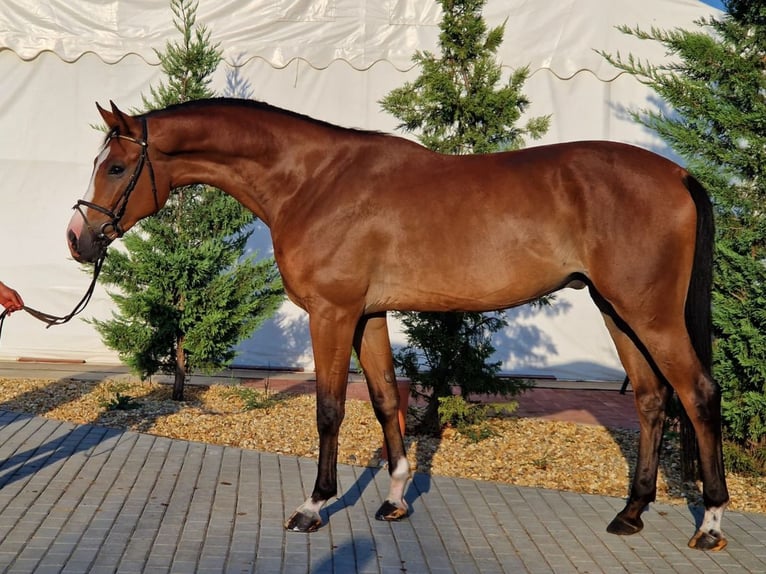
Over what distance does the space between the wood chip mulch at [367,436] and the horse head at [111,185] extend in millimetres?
2328

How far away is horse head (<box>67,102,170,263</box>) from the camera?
14.5 feet

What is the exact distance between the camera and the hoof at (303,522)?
14.6 feet

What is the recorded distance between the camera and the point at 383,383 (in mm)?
4852

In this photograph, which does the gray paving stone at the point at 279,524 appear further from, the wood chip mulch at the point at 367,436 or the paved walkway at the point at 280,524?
the wood chip mulch at the point at 367,436

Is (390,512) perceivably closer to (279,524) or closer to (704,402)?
(279,524)

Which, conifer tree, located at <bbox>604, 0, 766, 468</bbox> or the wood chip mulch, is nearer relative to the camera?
conifer tree, located at <bbox>604, 0, 766, 468</bbox>

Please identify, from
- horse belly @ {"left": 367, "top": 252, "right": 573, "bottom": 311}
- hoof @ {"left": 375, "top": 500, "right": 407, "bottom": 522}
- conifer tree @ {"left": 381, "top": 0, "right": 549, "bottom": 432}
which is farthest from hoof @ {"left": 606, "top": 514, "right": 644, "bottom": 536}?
conifer tree @ {"left": 381, "top": 0, "right": 549, "bottom": 432}

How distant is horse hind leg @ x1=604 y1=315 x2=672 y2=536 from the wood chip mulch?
0.69 meters

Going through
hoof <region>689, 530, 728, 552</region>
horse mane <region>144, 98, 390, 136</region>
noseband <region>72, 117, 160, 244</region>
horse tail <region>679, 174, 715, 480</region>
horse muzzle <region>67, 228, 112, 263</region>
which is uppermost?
horse mane <region>144, 98, 390, 136</region>

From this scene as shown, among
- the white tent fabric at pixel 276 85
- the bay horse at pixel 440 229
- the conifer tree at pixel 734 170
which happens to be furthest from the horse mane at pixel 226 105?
the white tent fabric at pixel 276 85

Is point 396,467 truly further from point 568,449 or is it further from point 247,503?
point 568,449

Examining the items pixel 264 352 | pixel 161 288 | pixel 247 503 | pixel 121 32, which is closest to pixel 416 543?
pixel 247 503

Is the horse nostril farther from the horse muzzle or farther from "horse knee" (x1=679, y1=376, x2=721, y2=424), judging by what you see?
"horse knee" (x1=679, y1=376, x2=721, y2=424)

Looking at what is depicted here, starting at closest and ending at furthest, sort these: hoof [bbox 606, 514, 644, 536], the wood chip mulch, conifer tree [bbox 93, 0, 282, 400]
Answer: hoof [bbox 606, 514, 644, 536]
the wood chip mulch
conifer tree [bbox 93, 0, 282, 400]
